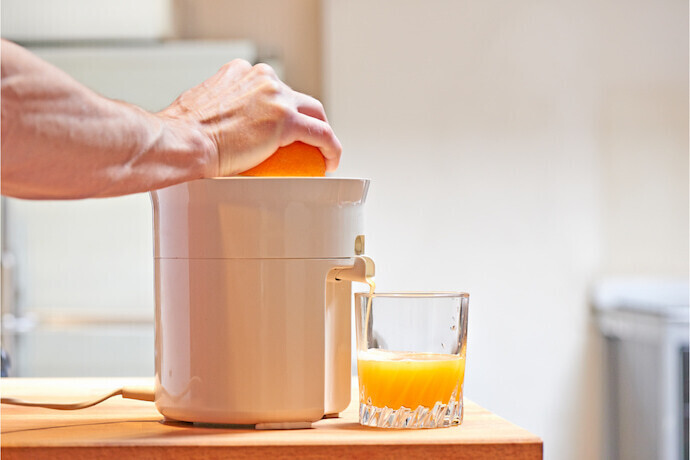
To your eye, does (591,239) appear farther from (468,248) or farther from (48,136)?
A: (48,136)

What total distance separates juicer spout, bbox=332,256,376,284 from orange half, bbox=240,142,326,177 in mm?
78

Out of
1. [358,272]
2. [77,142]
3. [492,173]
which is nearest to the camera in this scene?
[77,142]

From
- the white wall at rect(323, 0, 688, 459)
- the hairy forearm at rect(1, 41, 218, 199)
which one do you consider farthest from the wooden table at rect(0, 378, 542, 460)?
the white wall at rect(323, 0, 688, 459)

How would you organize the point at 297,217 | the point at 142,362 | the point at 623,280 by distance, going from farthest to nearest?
the point at 623,280 → the point at 142,362 → the point at 297,217

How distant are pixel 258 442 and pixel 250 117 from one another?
230 millimetres

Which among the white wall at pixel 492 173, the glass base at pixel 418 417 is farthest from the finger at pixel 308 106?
the white wall at pixel 492 173

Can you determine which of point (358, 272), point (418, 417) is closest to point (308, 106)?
point (358, 272)

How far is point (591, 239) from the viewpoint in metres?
2.69

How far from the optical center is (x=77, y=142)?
19.8 inches

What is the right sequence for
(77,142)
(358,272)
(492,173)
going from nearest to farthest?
(77,142) → (358,272) → (492,173)

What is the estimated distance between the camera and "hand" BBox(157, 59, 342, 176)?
23.7 inches

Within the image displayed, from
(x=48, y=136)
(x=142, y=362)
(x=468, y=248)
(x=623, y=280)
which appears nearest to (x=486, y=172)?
(x=468, y=248)

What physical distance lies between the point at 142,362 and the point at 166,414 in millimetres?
1997

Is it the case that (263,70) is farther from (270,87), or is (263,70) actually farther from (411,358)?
(411,358)
